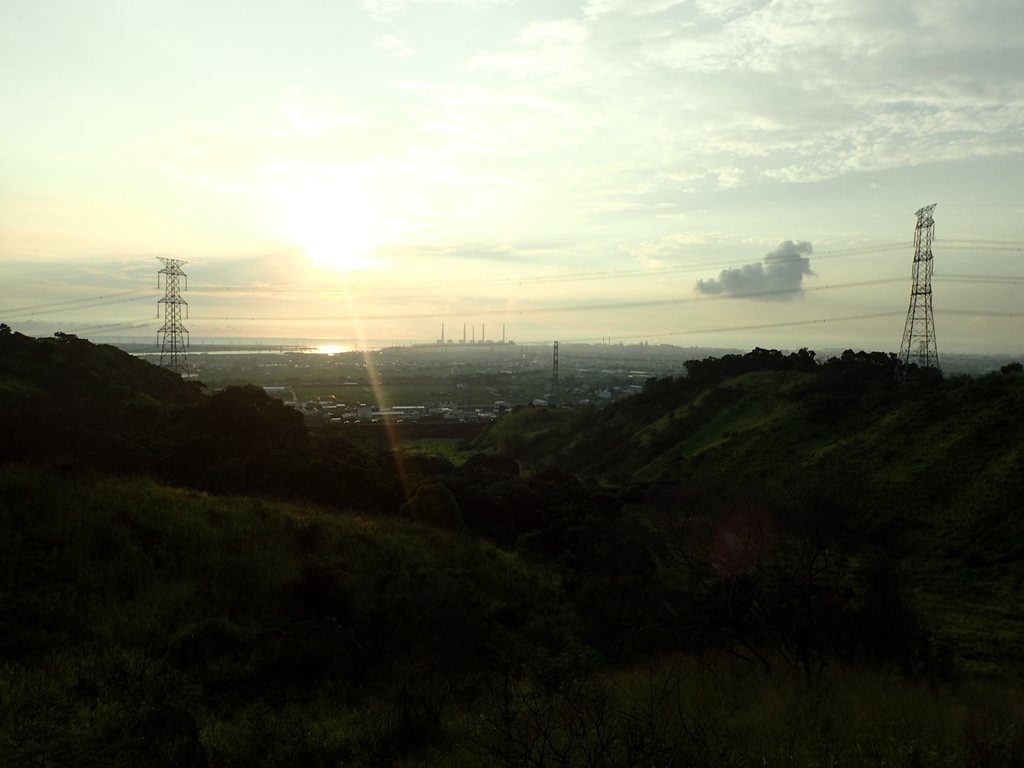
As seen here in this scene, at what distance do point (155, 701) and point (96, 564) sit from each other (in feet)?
22.6

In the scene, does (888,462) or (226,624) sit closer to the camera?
(226,624)

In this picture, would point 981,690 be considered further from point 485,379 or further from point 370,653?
point 485,379

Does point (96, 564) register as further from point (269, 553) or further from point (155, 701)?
point (155, 701)

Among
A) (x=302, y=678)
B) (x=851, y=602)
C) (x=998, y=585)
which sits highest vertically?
(x=302, y=678)

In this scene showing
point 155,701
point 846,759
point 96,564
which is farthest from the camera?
point 96,564

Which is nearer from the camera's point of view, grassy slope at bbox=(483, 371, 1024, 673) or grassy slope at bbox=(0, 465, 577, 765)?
grassy slope at bbox=(0, 465, 577, 765)

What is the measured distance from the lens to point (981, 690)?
11.8 m

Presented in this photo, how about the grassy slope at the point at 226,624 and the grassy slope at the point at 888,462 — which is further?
the grassy slope at the point at 888,462

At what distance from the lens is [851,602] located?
17125 millimetres

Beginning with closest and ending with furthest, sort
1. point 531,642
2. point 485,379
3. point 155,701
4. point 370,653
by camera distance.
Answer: point 155,701
point 370,653
point 531,642
point 485,379

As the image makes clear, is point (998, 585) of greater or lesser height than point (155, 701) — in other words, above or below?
below

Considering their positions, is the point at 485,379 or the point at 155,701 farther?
the point at 485,379

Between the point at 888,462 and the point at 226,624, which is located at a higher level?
the point at 226,624

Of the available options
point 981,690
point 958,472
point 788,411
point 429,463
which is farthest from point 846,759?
point 788,411
